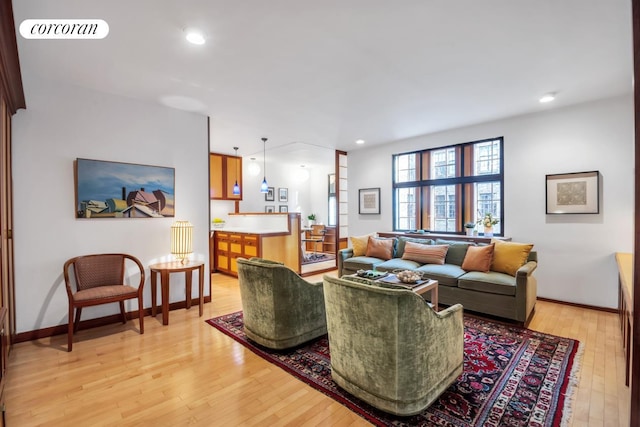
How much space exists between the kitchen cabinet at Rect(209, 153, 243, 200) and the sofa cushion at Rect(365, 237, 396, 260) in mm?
3526

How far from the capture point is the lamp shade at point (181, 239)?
12.4 ft

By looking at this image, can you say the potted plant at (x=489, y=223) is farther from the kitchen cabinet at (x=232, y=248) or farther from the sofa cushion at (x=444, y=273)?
the kitchen cabinet at (x=232, y=248)

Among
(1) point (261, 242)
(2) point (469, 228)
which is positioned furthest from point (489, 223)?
(1) point (261, 242)

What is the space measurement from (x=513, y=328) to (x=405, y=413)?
7.11 ft

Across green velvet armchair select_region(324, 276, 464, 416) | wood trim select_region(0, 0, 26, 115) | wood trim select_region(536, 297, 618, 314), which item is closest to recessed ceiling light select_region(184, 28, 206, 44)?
wood trim select_region(0, 0, 26, 115)

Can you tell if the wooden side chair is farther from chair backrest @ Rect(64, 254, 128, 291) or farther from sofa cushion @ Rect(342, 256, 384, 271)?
sofa cushion @ Rect(342, 256, 384, 271)

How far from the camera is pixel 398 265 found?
4.38 m

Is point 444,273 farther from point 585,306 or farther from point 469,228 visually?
point 585,306

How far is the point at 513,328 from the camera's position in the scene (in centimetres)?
329

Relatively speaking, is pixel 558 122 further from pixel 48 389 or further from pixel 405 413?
pixel 48 389

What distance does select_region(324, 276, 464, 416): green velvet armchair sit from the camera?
5.79ft

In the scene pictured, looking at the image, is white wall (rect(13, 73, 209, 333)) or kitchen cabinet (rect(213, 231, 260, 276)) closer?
white wall (rect(13, 73, 209, 333))

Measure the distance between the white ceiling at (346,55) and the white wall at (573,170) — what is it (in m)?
0.32

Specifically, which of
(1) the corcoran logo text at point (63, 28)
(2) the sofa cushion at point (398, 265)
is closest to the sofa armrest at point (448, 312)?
(2) the sofa cushion at point (398, 265)
